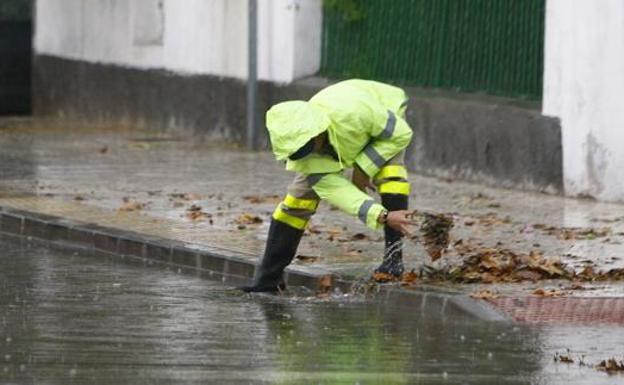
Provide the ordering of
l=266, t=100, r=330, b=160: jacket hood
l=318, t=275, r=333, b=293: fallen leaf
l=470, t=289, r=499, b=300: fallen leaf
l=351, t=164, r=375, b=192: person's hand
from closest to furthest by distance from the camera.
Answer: l=470, t=289, r=499, b=300: fallen leaf, l=266, t=100, r=330, b=160: jacket hood, l=351, t=164, r=375, b=192: person's hand, l=318, t=275, r=333, b=293: fallen leaf

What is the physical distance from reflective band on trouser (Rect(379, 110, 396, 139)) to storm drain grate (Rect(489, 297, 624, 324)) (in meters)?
1.23

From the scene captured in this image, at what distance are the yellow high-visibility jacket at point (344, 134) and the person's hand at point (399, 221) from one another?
0.28 ft

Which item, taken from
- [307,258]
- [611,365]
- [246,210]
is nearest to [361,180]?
[307,258]

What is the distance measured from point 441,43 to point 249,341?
9.39m

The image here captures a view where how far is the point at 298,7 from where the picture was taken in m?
20.4

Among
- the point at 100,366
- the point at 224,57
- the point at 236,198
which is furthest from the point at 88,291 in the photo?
the point at 224,57

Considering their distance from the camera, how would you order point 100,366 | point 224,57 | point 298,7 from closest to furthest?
point 100,366 < point 298,7 < point 224,57

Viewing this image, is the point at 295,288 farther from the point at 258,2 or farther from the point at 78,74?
the point at 78,74

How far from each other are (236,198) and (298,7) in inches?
195

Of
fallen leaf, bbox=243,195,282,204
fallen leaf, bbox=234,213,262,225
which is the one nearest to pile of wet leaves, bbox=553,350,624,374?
fallen leaf, bbox=234,213,262,225

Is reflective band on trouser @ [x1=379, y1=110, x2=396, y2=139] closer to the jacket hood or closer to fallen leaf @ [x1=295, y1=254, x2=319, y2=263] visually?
the jacket hood

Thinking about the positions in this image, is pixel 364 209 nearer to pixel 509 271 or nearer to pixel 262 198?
pixel 509 271

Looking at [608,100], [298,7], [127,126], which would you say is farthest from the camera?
[127,126]

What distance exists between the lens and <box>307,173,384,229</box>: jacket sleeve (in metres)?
10.6
